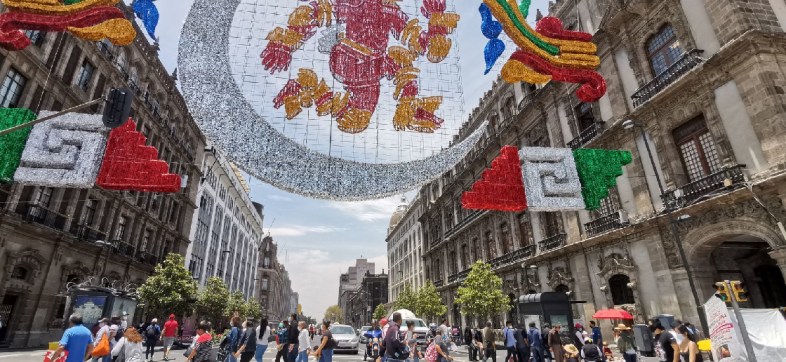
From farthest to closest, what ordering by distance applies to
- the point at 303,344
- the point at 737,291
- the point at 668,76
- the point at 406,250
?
the point at 406,250
the point at 668,76
the point at 303,344
the point at 737,291

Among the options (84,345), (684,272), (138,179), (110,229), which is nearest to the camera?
(84,345)

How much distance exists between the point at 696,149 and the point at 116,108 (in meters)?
18.9

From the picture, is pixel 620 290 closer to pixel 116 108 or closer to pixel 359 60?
pixel 359 60

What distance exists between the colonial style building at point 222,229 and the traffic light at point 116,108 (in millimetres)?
24588

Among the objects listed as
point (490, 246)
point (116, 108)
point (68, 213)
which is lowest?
point (116, 108)

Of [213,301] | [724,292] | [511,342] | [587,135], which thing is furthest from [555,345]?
[213,301]

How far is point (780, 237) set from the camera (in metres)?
12.0

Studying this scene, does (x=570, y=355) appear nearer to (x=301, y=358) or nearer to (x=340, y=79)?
(x=301, y=358)

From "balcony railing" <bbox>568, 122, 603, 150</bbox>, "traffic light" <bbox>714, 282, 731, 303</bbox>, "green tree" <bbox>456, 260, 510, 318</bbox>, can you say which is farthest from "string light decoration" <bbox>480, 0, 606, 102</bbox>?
"green tree" <bbox>456, 260, 510, 318</bbox>

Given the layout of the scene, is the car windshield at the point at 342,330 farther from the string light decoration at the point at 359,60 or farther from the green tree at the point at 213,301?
the green tree at the point at 213,301

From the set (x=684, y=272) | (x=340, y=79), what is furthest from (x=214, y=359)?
(x=684, y=272)

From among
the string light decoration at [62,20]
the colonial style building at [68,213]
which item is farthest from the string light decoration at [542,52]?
the colonial style building at [68,213]

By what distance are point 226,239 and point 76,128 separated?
51.4 metres

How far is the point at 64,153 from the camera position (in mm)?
7863
